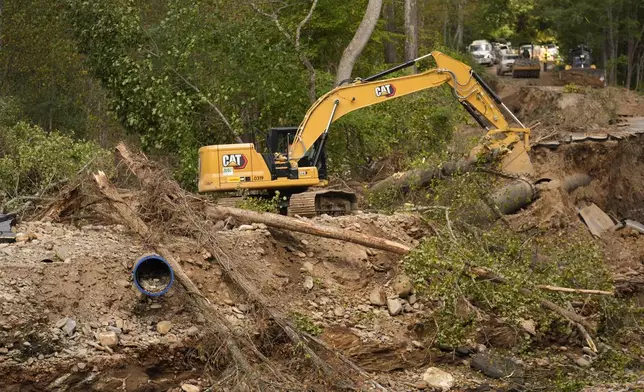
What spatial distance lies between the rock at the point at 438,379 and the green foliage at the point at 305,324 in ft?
5.17

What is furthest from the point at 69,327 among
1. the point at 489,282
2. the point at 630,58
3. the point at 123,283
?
the point at 630,58

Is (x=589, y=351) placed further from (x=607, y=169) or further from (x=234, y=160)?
(x=607, y=169)

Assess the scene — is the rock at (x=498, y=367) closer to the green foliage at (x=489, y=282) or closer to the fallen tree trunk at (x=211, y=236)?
the green foliage at (x=489, y=282)

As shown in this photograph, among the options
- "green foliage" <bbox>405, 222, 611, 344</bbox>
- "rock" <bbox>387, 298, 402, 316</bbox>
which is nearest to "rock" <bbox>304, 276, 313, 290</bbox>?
"rock" <bbox>387, 298, 402, 316</bbox>

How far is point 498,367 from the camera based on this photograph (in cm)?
1611

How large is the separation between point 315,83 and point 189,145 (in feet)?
12.3

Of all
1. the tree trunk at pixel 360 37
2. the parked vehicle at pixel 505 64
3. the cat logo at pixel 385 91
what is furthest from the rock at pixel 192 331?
the parked vehicle at pixel 505 64

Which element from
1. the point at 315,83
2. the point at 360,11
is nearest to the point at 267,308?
the point at 315,83

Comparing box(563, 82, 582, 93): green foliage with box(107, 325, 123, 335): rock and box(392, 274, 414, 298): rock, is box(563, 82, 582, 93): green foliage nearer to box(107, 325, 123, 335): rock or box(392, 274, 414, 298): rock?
box(392, 274, 414, 298): rock

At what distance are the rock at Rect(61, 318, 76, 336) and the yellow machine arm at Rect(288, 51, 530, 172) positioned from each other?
6.40 meters

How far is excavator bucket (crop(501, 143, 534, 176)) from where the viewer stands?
72.9ft

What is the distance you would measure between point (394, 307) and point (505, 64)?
36572 millimetres

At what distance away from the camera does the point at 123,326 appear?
1500 centimetres

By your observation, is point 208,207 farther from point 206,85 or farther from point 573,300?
point 206,85
